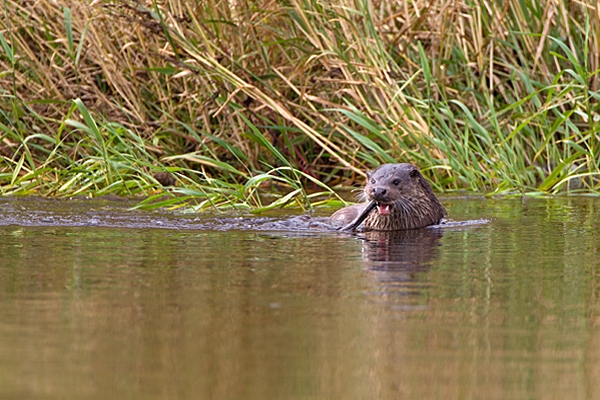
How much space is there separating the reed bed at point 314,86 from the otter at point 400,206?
1031 millimetres

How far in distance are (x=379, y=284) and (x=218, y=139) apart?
390 cm

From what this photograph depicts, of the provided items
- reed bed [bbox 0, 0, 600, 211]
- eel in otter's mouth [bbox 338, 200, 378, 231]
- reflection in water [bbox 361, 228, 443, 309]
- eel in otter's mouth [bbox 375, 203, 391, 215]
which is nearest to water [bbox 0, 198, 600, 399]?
reflection in water [bbox 361, 228, 443, 309]

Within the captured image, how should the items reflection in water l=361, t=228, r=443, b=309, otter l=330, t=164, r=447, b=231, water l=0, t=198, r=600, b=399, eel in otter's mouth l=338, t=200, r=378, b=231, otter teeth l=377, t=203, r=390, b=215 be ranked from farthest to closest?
otter l=330, t=164, r=447, b=231
otter teeth l=377, t=203, r=390, b=215
eel in otter's mouth l=338, t=200, r=378, b=231
reflection in water l=361, t=228, r=443, b=309
water l=0, t=198, r=600, b=399

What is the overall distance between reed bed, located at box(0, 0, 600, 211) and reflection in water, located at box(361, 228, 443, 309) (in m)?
1.66

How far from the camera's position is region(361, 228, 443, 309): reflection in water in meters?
3.50

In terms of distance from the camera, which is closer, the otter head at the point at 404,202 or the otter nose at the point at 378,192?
the otter nose at the point at 378,192

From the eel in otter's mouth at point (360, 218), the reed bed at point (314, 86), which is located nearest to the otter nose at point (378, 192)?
the eel in otter's mouth at point (360, 218)

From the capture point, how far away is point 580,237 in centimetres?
498

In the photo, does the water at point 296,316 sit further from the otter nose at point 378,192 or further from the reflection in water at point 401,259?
the otter nose at point 378,192

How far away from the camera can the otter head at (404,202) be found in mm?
5934

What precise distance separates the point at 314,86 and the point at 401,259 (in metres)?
3.37

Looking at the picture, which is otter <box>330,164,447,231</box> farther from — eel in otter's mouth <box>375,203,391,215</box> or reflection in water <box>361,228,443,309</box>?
reflection in water <box>361,228,443,309</box>

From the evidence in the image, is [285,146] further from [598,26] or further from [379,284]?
[379,284]

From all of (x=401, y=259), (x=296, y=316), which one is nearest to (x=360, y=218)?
(x=401, y=259)
